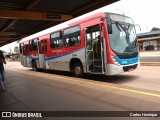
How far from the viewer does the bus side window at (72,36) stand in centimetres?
1089

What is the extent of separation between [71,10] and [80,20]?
2.73 metres

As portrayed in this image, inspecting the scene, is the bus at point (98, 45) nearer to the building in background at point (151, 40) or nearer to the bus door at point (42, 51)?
the bus door at point (42, 51)

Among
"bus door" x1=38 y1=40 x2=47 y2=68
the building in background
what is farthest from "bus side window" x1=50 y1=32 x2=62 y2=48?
the building in background

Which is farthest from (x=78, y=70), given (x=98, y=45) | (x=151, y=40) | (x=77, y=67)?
(x=151, y=40)

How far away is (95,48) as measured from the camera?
970 cm

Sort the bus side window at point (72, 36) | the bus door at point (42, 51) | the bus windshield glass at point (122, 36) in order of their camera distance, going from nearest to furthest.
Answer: the bus windshield glass at point (122, 36), the bus side window at point (72, 36), the bus door at point (42, 51)

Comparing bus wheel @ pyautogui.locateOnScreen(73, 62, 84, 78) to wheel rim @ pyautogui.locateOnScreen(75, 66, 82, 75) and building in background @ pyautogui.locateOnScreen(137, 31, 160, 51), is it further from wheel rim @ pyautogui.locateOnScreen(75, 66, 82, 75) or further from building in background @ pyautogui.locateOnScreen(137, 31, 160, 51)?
building in background @ pyautogui.locateOnScreen(137, 31, 160, 51)

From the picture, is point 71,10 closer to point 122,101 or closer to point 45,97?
point 45,97

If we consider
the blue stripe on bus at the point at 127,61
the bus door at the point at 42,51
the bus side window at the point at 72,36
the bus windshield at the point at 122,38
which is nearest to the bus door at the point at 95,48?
the bus windshield at the point at 122,38

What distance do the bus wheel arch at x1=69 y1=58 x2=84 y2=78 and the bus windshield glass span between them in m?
2.61

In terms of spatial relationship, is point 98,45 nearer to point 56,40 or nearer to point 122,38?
point 122,38

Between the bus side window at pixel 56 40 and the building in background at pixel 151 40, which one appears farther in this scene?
the building in background at pixel 151 40

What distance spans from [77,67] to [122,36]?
123 inches

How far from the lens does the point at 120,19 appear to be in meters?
9.70
